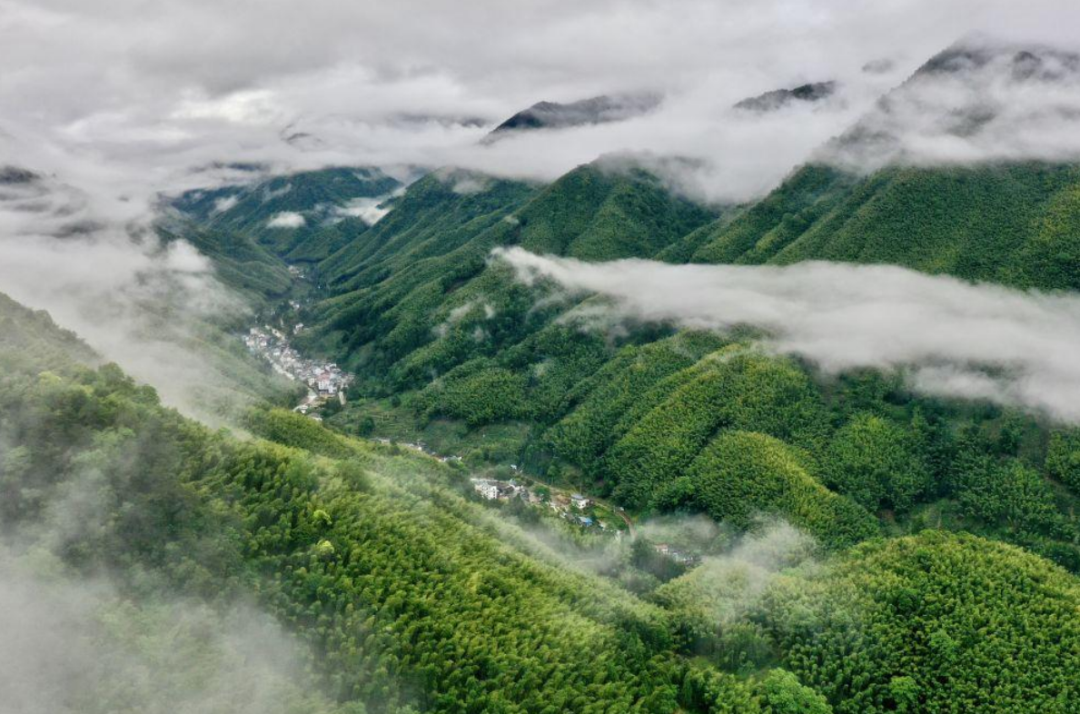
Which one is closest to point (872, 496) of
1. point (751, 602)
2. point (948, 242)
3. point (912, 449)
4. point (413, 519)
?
point (912, 449)

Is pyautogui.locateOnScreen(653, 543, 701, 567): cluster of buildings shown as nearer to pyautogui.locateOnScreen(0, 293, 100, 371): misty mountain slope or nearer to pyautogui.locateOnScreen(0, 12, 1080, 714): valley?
pyautogui.locateOnScreen(0, 12, 1080, 714): valley

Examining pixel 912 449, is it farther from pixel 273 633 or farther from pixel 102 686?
pixel 102 686

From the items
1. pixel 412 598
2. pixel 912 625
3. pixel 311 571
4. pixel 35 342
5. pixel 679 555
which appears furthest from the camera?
pixel 679 555

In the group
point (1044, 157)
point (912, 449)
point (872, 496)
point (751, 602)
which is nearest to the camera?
point (751, 602)

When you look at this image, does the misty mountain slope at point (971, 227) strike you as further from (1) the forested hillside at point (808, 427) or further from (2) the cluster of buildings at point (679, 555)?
(2) the cluster of buildings at point (679, 555)

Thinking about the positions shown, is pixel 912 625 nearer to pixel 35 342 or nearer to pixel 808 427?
Result: pixel 808 427

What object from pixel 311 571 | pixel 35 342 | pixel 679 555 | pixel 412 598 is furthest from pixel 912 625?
pixel 35 342

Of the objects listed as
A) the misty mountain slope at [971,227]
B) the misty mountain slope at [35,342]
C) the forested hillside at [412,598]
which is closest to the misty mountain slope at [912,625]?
the forested hillside at [412,598]
